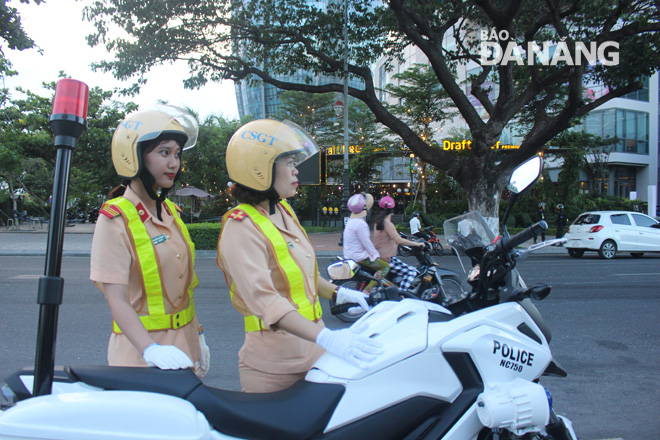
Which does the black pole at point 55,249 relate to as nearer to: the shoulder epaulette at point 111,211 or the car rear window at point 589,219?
the shoulder epaulette at point 111,211

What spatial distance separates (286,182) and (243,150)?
0.22 m

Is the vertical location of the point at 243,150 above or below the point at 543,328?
above

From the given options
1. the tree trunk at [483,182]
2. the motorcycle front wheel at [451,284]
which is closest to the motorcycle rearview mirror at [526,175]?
the motorcycle front wheel at [451,284]

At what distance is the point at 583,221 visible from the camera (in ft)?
48.5

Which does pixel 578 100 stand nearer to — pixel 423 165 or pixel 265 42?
pixel 265 42

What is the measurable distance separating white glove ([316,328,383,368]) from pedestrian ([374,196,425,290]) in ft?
16.3

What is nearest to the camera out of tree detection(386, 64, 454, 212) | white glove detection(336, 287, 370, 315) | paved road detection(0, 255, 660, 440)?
white glove detection(336, 287, 370, 315)

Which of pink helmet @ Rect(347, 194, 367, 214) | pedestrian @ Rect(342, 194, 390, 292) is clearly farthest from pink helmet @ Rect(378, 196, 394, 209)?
pink helmet @ Rect(347, 194, 367, 214)

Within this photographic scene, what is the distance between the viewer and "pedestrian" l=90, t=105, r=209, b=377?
5.57ft

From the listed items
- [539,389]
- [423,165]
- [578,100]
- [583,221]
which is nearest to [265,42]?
[578,100]

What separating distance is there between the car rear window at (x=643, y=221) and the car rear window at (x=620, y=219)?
27 centimetres

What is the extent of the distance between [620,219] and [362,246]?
1167 cm

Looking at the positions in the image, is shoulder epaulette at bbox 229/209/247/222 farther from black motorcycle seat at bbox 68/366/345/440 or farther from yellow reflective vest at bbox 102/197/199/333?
black motorcycle seat at bbox 68/366/345/440

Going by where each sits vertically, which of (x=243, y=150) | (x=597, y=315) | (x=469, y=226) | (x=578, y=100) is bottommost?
(x=597, y=315)
